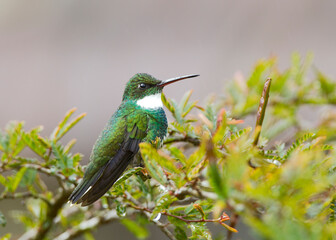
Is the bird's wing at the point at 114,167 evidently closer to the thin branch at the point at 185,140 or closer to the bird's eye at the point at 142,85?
the thin branch at the point at 185,140

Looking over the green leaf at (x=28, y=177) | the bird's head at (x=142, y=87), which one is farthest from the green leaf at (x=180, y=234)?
the bird's head at (x=142, y=87)

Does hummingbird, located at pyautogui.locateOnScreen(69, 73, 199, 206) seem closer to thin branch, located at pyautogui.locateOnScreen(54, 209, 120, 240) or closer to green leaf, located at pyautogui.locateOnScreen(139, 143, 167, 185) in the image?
thin branch, located at pyautogui.locateOnScreen(54, 209, 120, 240)

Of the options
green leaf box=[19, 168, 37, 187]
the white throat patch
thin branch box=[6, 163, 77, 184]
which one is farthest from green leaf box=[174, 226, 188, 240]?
the white throat patch

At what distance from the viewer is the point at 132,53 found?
4500 millimetres

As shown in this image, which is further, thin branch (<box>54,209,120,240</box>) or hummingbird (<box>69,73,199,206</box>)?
thin branch (<box>54,209,120,240</box>)

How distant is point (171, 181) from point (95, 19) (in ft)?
13.3

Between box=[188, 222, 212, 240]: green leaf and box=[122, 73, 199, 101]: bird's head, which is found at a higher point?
box=[122, 73, 199, 101]: bird's head

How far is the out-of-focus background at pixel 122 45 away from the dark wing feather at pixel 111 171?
99.3 inches

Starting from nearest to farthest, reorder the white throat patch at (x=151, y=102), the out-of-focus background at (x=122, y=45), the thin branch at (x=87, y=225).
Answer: the thin branch at (x=87, y=225), the white throat patch at (x=151, y=102), the out-of-focus background at (x=122, y=45)

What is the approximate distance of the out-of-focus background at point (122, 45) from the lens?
167 inches

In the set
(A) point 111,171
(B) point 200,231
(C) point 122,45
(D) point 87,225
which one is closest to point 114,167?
(A) point 111,171

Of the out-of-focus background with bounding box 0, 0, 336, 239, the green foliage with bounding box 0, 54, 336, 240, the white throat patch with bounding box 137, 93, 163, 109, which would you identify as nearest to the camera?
the green foliage with bounding box 0, 54, 336, 240

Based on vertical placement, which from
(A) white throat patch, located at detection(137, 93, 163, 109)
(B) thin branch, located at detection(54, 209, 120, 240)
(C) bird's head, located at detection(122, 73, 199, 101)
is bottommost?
(B) thin branch, located at detection(54, 209, 120, 240)

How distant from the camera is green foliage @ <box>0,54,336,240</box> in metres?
0.58
